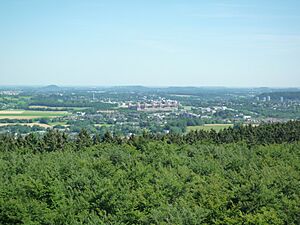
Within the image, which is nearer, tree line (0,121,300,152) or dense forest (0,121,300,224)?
dense forest (0,121,300,224)

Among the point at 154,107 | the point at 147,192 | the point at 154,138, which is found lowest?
the point at 154,107

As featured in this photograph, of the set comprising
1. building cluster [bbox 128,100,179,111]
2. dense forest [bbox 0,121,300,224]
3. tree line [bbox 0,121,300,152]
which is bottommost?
building cluster [bbox 128,100,179,111]

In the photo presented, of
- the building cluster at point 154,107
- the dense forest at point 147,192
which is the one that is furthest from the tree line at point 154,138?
the building cluster at point 154,107

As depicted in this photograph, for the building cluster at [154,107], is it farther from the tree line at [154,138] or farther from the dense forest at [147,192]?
the dense forest at [147,192]

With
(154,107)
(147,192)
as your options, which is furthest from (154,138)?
(154,107)

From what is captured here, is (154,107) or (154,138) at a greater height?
(154,138)

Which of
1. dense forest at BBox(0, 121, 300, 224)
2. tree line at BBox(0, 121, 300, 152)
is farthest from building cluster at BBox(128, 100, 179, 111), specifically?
dense forest at BBox(0, 121, 300, 224)

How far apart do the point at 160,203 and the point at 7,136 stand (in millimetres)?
33220

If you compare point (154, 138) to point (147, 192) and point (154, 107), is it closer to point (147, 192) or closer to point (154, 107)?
point (147, 192)

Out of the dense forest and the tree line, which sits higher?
the dense forest

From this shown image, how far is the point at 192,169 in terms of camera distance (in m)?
33.6

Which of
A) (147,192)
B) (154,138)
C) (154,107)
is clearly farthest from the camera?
(154,107)

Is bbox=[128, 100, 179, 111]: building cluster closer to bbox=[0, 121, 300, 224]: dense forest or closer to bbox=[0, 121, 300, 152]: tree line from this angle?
bbox=[0, 121, 300, 152]: tree line

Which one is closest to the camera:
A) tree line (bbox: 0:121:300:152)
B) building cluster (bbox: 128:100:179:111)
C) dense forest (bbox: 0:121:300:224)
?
dense forest (bbox: 0:121:300:224)
